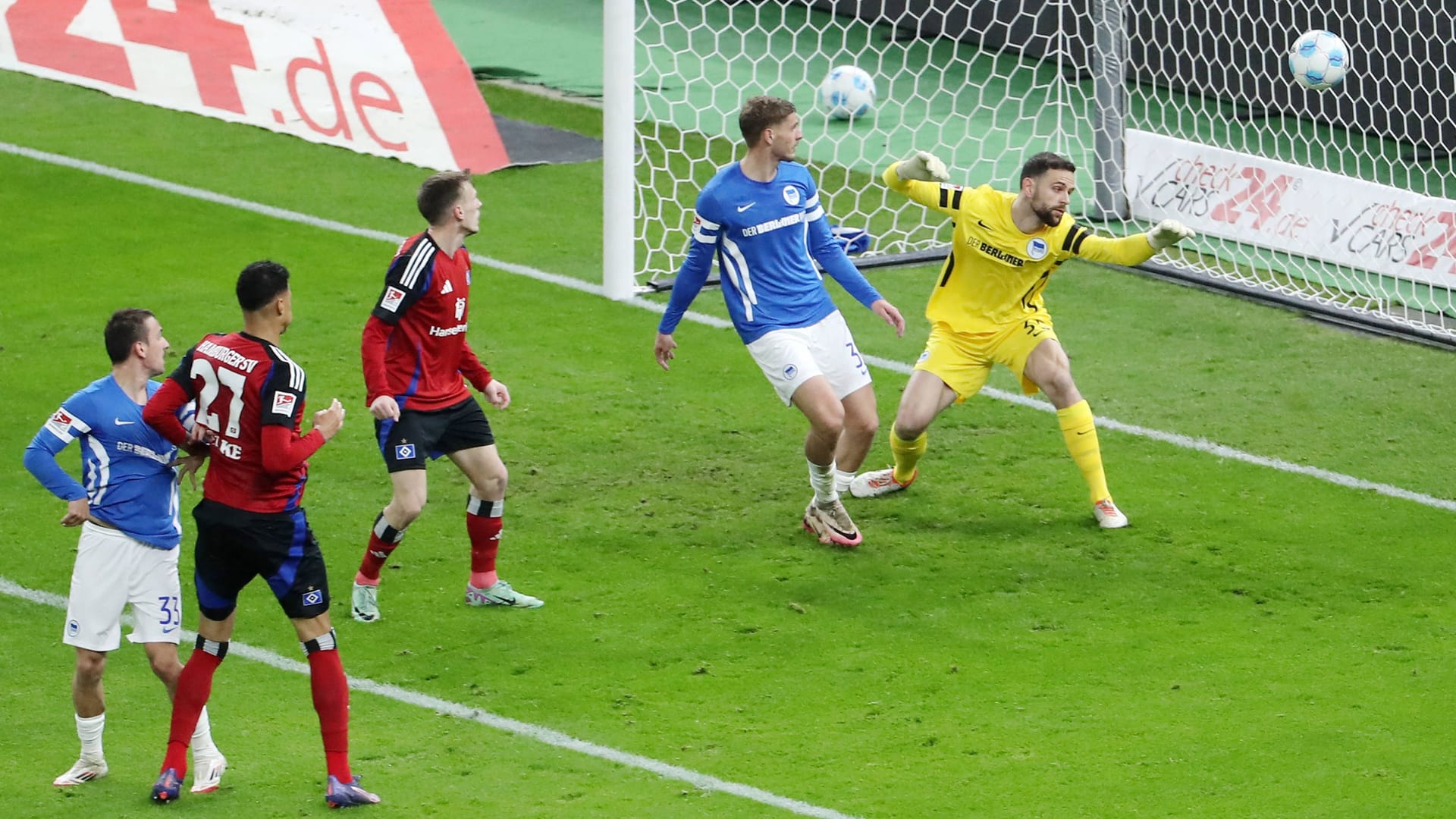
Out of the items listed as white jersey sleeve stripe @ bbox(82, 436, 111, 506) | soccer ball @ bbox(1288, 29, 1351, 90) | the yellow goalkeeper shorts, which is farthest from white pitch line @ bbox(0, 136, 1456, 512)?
white jersey sleeve stripe @ bbox(82, 436, 111, 506)

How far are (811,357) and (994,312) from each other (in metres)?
1.06

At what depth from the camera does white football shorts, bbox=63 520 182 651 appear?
234 inches

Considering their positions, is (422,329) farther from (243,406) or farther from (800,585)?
(800,585)

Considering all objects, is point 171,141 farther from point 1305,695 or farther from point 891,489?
point 1305,695

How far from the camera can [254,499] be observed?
230 inches

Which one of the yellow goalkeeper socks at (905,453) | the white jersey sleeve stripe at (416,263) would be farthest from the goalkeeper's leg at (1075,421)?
the white jersey sleeve stripe at (416,263)

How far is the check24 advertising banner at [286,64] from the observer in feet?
46.9

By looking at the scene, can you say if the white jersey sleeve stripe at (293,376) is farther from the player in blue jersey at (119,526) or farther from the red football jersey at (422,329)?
the red football jersey at (422,329)

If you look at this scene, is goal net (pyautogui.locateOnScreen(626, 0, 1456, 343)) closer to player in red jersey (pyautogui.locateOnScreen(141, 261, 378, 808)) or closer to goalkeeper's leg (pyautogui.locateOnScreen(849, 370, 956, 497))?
goalkeeper's leg (pyautogui.locateOnScreen(849, 370, 956, 497))

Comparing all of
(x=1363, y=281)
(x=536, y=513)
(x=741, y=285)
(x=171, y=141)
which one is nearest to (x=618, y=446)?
(x=536, y=513)

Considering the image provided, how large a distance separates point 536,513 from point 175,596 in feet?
9.10

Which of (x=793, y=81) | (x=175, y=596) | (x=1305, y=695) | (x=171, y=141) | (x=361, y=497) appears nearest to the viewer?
(x=175, y=596)

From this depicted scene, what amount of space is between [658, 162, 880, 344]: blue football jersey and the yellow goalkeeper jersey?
0.55m

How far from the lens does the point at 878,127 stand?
1454 centimetres
